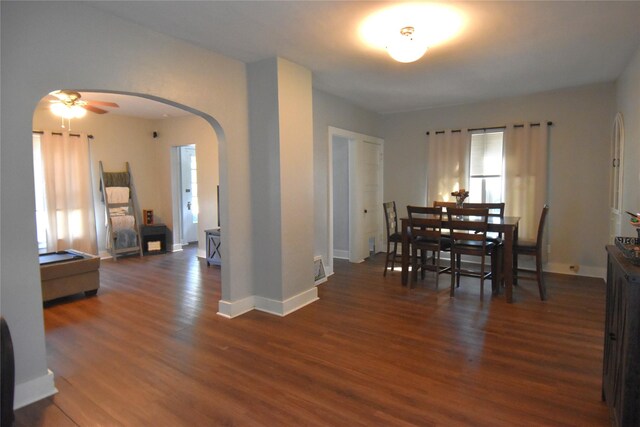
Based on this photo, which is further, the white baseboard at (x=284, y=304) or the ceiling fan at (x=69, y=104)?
the ceiling fan at (x=69, y=104)

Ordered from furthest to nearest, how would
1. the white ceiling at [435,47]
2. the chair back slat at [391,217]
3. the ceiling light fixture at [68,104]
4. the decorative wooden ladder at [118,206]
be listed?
the decorative wooden ladder at [118,206] → the chair back slat at [391,217] → the ceiling light fixture at [68,104] → the white ceiling at [435,47]

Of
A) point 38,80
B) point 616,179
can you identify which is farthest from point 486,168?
point 38,80

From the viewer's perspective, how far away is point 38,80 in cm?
218

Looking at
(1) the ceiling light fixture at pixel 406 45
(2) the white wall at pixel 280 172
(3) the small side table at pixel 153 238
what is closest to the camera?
(1) the ceiling light fixture at pixel 406 45

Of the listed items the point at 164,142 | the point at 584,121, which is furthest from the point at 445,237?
the point at 164,142

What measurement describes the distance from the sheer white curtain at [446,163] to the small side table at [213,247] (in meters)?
3.48

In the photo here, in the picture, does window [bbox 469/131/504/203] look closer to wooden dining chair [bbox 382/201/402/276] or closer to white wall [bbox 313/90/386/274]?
wooden dining chair [bbox 382/201/402/276]

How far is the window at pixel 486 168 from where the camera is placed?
5339mm

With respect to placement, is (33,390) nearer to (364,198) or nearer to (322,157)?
(322,157)

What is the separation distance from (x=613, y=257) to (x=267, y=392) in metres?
2.07

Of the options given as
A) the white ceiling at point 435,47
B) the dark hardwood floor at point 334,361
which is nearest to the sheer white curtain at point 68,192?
the dark hardwood floor at point 334,361

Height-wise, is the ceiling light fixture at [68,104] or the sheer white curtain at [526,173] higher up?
the ceiling light fixture at [68,104]

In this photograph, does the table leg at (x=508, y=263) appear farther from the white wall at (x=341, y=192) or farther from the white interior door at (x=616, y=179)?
the white wall at (x=341, y=192)

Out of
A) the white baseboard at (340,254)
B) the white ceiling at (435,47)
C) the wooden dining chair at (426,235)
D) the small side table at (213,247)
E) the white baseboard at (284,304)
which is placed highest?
the white ceiling at (435,47)
